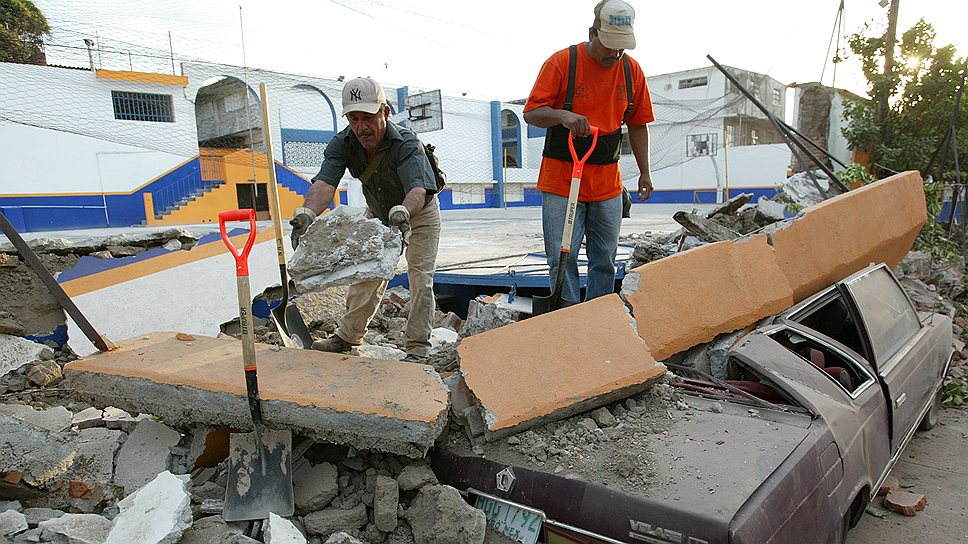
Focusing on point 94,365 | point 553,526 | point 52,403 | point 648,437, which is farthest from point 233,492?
point 52,403

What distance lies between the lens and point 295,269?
273 centimetres

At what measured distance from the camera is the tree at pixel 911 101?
36.0 feet

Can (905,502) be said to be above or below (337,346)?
below

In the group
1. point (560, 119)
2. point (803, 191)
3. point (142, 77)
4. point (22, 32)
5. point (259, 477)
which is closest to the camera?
point (259, 477)

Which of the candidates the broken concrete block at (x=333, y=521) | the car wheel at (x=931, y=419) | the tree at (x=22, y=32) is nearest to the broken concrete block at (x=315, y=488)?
the broken concrete block at (x=333, y=521)

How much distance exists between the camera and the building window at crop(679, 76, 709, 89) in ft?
85.1

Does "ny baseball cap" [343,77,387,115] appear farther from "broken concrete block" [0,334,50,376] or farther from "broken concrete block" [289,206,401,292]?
"broken concrete block" [0,334,50,376]

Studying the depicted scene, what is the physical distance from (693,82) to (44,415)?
28.4 m

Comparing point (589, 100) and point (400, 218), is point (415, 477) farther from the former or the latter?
point (589, 100)

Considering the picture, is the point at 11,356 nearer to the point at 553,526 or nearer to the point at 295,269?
the point at 295,269

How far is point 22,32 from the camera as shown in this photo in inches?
701

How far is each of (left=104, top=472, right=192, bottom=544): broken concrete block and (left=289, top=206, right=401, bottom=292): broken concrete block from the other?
3.32 ft

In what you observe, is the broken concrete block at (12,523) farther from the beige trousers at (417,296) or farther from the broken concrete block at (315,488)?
the beige trousers at (417,296)

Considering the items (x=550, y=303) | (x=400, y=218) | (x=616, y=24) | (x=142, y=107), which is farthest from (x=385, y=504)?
(x=142, y=107)
